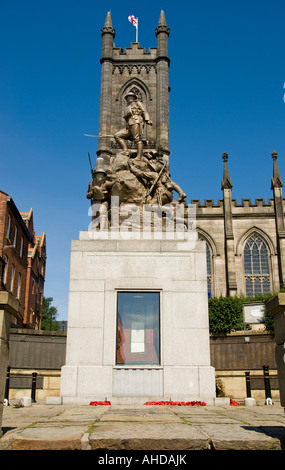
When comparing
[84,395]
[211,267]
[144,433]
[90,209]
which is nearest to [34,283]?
[211,267]

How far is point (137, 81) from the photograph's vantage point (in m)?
57.9

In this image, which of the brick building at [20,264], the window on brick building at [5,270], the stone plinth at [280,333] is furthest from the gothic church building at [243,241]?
the stone plinth at [280,333]

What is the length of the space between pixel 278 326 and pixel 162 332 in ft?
19.3

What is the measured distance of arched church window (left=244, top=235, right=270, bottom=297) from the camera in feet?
142

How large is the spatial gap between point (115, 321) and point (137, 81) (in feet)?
170

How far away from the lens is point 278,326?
5.50 m

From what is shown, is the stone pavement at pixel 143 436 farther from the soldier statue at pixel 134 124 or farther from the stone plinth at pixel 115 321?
the soldier statue at pixel 134 124

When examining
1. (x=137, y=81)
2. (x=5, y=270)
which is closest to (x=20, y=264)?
(x=5, y=270)

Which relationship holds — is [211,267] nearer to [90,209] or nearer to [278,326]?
[90,209]

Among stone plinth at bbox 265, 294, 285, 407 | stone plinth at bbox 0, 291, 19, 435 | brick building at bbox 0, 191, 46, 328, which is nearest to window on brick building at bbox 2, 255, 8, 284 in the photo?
brick building at bbox 0, 191, 46, 328

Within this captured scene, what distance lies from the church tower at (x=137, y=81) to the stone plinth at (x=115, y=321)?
42.7 meters
